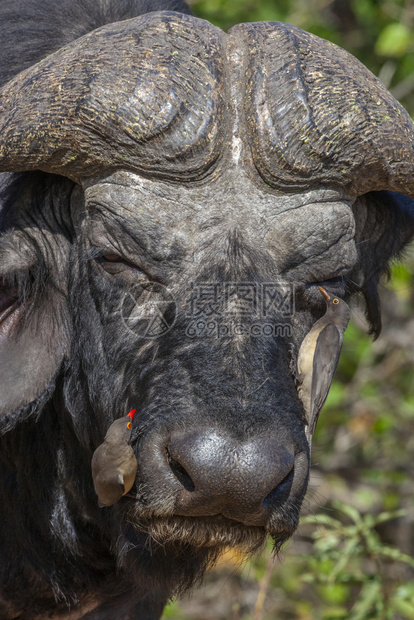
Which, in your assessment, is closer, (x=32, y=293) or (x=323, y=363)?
(x=323, y=363)

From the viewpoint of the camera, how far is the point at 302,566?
6.16 metres

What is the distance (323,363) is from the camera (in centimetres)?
271

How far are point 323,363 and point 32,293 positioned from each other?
1157 mm

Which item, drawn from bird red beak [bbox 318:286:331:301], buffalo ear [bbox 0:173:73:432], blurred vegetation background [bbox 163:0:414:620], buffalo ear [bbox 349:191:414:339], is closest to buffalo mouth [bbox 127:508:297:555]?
buffalo ear [bbox 0:173:73:432]

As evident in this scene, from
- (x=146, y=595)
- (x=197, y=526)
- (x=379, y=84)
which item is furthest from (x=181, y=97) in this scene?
(x=146, y=595)

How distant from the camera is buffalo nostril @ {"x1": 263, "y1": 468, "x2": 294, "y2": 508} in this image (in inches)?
96.3

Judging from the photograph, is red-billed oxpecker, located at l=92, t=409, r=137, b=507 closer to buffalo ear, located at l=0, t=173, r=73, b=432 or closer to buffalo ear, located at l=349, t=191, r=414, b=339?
buffalo ear, located at l=0, t=173, r=73, b=432

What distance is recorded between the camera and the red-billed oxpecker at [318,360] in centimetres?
268

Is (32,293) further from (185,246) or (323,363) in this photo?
(323,363)

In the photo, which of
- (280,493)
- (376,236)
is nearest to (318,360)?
(280,493)

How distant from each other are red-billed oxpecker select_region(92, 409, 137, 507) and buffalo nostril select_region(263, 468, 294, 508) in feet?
1.40

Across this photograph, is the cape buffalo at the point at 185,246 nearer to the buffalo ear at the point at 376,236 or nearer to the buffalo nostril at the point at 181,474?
the buffalo nostril at the point at 181,474

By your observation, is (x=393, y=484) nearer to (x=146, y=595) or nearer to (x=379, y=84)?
(x=146, y=595)

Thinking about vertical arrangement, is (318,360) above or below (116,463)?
above
